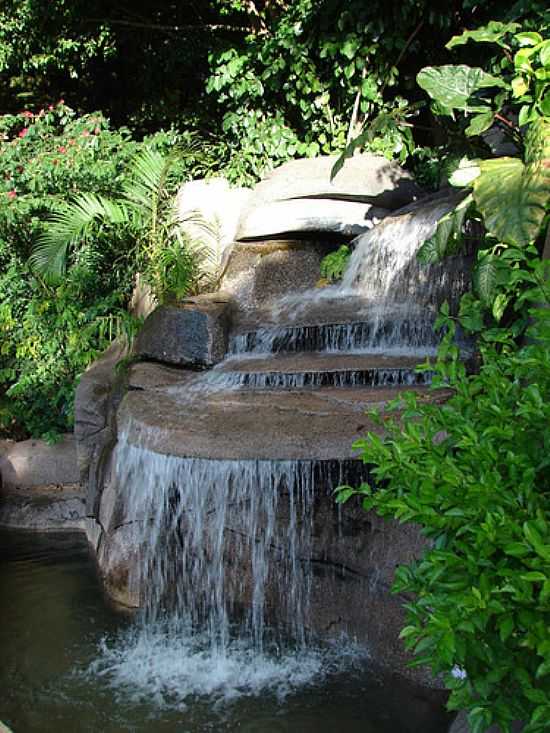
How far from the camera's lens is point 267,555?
4574mm

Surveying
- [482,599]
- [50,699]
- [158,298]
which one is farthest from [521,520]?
[158,298]

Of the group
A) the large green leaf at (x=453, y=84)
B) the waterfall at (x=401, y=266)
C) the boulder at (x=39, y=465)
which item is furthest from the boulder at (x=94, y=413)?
the large green leaf at (x=453, y=84)

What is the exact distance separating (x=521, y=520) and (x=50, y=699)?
9.81 feet

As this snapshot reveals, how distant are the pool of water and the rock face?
387 centimetres

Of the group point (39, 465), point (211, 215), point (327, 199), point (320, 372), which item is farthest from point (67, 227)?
point (320, 372)

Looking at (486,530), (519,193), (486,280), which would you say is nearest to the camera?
(486,530)

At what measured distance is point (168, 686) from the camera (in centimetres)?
391

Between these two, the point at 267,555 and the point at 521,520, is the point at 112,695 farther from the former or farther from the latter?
the point at 521,520

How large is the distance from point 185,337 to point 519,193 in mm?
2789

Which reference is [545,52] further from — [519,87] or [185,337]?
[185,337]

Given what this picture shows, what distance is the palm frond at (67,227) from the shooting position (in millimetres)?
7211

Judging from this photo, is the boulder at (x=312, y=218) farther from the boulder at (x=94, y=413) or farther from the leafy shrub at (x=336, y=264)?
the boulder at (x=94, y=413)

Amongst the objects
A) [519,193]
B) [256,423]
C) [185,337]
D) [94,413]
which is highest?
[519,193]

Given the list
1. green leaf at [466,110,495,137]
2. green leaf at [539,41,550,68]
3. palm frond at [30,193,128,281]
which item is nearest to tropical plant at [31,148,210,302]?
palm frond at [30,193,128,281]
